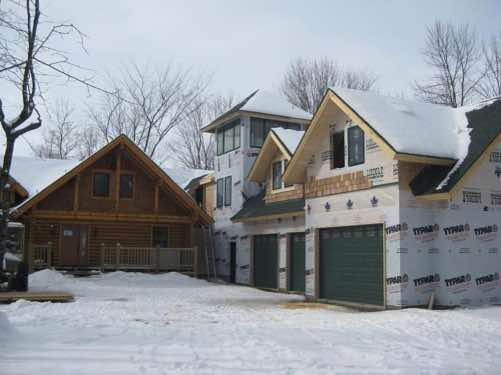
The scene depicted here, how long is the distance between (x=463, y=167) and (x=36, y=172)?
67.7 ft

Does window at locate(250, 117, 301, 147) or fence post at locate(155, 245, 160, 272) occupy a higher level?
window at locate(250, 117, 301, 147)

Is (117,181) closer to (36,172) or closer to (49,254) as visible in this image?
(49,254)

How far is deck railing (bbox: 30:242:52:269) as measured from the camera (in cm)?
2320

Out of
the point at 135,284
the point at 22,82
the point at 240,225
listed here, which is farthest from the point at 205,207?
the point at 22,82

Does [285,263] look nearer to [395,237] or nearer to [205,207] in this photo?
[395,237]

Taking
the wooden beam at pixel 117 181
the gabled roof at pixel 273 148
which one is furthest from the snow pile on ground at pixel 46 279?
the gabled roof at pixel 273 148

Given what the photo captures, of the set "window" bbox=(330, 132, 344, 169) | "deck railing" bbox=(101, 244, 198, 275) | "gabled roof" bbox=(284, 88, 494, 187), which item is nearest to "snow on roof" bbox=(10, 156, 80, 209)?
"deck railing" bbox=(101, 244, 198, 275)

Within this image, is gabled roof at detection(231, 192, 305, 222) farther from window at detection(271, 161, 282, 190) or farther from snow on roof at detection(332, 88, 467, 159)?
snow on roof at detection(332, 88, 467, 159)

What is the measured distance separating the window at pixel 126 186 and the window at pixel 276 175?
7035mm

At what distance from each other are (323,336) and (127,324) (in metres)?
3.81

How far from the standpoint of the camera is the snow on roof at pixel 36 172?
25.7 meters

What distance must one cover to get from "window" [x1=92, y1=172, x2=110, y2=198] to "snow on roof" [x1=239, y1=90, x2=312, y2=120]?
6.93 m

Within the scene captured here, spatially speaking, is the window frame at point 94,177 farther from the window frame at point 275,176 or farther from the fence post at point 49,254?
the window frame at point 275,176

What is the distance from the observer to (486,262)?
585 inches
